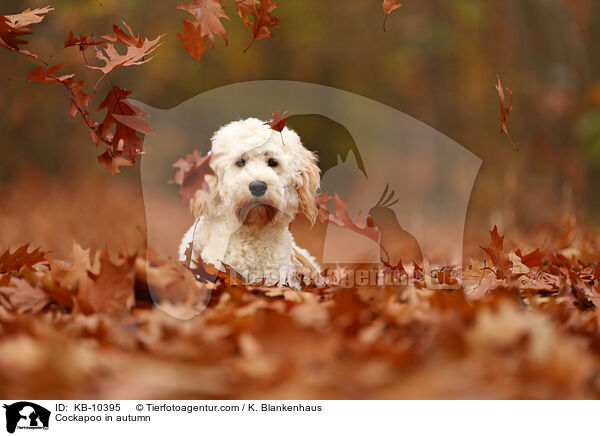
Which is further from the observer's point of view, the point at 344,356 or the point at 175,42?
the point at 175,42

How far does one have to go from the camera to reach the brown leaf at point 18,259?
213 cm

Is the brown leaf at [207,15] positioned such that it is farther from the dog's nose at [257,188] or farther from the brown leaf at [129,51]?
the dog's nose at [257,188]

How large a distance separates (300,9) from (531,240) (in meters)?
2.66

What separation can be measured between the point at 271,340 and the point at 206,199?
87 cm

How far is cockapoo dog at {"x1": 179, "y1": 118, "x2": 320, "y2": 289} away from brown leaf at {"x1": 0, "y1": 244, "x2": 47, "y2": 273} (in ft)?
1.93

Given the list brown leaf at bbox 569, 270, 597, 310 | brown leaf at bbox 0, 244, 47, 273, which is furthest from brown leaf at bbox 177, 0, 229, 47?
brown leaf at bbox 569, 270, 597, 310

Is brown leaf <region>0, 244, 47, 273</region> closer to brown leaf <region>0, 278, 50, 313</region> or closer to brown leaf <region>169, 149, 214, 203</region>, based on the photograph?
brown leaf <region>0, 278, 50, 313</region>

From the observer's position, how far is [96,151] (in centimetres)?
350

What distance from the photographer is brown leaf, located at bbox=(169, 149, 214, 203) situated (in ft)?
5.97

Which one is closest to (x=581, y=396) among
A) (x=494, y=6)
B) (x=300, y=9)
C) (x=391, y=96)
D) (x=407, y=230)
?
(x=407, y=230)

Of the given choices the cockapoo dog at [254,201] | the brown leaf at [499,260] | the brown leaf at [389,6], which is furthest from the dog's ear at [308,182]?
the brown leaf at [499,260]

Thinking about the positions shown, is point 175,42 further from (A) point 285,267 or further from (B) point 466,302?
(B) point 466,302
